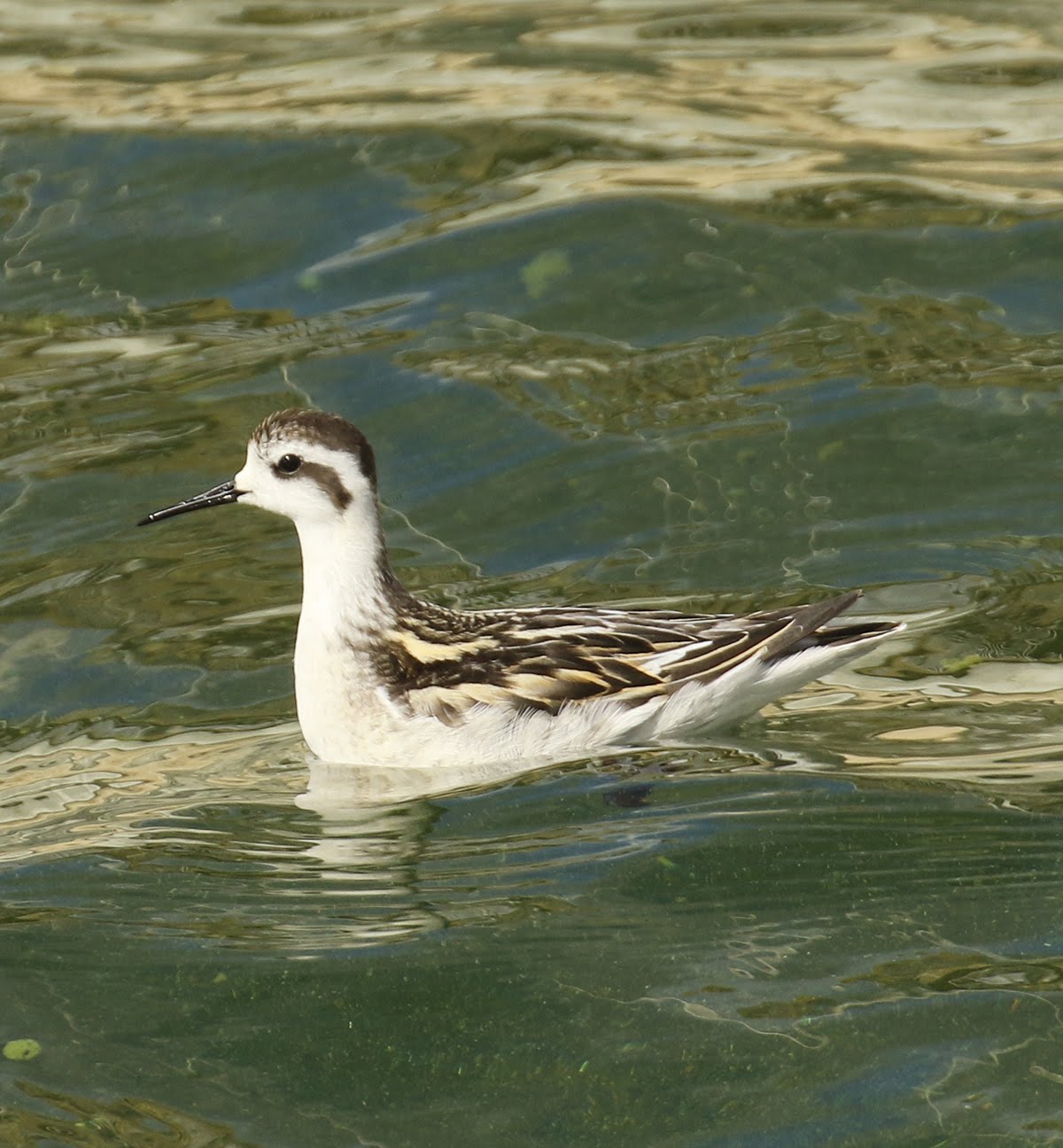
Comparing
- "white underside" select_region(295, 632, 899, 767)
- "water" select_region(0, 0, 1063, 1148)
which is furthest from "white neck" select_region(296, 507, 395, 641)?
"water" select_region(0, 0, 1063, 1148)

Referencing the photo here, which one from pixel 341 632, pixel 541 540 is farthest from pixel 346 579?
pixel 541 540

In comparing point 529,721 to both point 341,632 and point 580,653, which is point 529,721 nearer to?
point 580,653

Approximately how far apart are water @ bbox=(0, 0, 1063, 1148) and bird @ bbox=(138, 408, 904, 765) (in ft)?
0.63

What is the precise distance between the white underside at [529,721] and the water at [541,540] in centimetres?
12

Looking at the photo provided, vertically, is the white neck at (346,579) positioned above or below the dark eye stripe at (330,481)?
below

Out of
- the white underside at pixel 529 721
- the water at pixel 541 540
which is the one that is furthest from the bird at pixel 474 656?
the water at pixel 541 540

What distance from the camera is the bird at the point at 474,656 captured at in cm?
814

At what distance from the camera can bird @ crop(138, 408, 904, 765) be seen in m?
8.14

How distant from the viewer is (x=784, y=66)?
14.7 metres

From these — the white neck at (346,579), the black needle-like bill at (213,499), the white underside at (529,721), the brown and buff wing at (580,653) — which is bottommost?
the white underside at (529,721)

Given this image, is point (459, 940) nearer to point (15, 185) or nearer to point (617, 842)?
point (617, 842)

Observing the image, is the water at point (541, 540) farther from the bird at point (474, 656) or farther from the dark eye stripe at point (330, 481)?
the dark eye stripe at point (330, 481)

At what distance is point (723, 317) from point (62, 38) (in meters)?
6.96

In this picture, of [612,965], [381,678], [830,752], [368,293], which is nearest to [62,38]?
[368,293]
